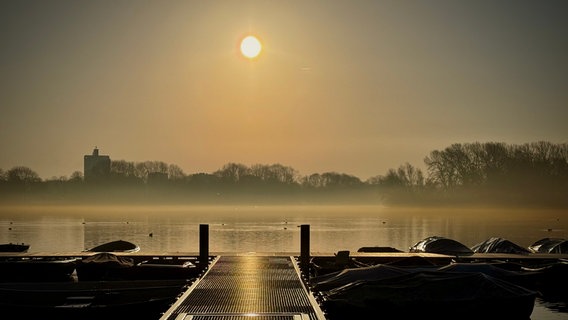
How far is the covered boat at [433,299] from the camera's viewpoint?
80.3 feet

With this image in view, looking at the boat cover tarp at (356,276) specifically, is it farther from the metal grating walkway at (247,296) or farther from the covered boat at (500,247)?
the covered boat at (500,247)

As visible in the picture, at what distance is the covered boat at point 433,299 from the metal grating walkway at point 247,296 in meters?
1.79

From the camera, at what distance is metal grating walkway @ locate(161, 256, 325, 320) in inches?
782

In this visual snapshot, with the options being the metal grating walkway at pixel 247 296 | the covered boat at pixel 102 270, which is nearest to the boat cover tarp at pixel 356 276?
the metal grating walkway at pixel 247 296

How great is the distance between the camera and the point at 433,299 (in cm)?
2441

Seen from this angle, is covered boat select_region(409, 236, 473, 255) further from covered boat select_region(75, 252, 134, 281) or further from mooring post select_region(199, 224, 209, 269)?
covered boat select_region(75, 252, 134, 281)

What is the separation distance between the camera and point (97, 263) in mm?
32188

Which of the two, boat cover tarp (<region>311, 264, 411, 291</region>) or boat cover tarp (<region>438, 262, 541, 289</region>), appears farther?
boat cover tarp (<region>438, 262, 541, 289</region>)

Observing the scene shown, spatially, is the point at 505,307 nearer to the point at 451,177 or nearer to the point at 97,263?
the point at 97,263

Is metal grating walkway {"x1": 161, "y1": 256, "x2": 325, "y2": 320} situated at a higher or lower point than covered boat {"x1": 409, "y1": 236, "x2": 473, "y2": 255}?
lower

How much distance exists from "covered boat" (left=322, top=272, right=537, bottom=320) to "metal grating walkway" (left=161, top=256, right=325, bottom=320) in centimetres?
179

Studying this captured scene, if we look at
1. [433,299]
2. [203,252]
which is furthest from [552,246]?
[433,299]

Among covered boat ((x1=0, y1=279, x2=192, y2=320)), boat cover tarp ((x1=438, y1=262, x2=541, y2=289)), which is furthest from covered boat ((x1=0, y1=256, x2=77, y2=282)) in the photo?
boat cover tarp ((x1=438, y1=262, x2=541, y2=289))

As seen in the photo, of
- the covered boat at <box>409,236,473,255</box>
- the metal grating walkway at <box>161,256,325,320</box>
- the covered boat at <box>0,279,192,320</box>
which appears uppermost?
the covered boat at <box>409,236,473,255</box>
